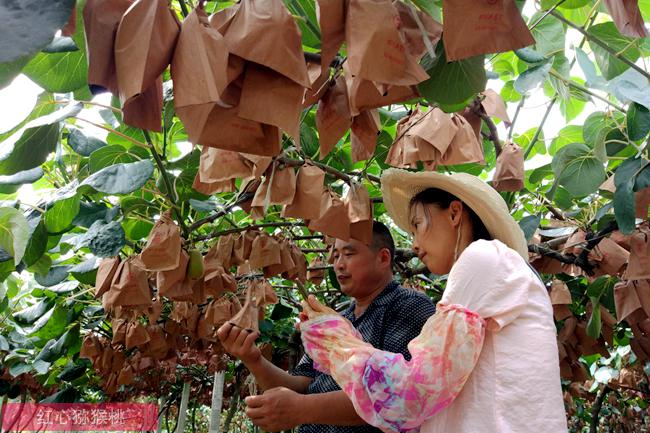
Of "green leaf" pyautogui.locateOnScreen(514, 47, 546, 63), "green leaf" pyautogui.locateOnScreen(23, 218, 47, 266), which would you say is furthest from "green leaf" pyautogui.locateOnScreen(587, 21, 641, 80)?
"green leaf" pyautogui.locateOnScreen(23, 218, 47, 266)

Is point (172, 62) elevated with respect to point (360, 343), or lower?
elevated

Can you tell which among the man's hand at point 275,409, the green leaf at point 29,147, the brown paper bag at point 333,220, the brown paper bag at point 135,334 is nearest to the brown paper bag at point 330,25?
the green leaf at point 29,147

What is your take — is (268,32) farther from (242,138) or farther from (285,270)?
(285,270)

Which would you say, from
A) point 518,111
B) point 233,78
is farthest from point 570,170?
point 233,78

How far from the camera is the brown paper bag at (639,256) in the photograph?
6.66 ft

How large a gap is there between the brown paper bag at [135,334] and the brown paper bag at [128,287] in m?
1.25

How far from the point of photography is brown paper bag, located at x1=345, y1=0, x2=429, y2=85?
0.70 metres

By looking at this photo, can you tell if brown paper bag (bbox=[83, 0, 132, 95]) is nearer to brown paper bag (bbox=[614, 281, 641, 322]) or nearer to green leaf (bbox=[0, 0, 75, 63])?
green leaf (bbox=[0, 0, 75, 63])

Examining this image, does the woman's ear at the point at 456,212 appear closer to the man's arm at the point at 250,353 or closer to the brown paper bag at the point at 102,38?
the man's arm at the point at 250,353

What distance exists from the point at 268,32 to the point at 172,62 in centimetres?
11

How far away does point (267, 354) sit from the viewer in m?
5.35

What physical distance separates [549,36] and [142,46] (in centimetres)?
164

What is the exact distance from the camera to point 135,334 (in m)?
3.38

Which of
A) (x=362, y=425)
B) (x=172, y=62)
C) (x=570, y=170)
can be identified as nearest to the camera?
(x=172, y=62)
